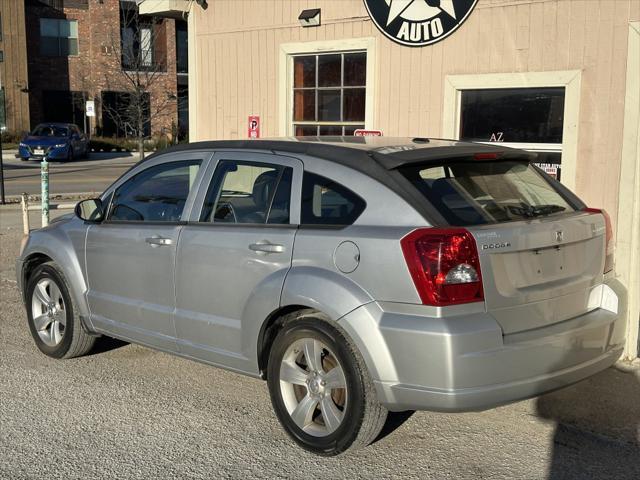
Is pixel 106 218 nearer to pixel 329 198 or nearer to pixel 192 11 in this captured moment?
pixel 329 198

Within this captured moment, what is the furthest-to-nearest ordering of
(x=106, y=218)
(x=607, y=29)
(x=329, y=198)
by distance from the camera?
(x=607, y=29), (x=106, y=218), (x=329, y=198)

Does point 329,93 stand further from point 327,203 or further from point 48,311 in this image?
point 327,203

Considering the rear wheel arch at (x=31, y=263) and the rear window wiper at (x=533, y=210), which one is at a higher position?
the rear window wiper at (x=533, y=210)

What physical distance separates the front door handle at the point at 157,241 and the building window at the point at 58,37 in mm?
37517

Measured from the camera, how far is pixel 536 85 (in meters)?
7.36

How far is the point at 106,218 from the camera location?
5633 mm

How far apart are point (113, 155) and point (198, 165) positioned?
3171 cm

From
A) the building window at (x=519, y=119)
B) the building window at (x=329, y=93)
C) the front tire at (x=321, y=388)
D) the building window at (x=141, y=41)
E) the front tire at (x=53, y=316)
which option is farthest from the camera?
the building window at (x=141, y=41)

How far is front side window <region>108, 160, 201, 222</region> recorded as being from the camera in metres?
5.17

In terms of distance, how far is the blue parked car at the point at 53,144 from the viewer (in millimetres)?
30250

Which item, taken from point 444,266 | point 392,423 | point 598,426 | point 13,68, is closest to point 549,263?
point 444,266

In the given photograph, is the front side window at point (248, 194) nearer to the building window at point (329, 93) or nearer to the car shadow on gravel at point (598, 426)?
the car shadow on gravel at point (598, 426)

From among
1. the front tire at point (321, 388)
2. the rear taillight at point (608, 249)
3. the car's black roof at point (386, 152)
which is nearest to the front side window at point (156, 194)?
the car's black roof at point (386, 152)

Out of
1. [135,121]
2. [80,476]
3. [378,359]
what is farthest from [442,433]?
[135,121]
